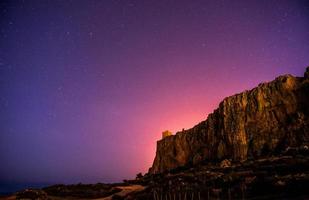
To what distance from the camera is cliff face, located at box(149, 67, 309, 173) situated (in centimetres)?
6856

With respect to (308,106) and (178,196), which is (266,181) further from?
(308,106)

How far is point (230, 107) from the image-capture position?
8550 cm

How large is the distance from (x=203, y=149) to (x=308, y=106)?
114ft

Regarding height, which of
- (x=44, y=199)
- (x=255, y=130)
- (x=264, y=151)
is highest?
(x=255, y=130)

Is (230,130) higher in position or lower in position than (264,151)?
higher

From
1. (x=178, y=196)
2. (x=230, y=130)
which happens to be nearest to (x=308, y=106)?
(x=230, y=130)

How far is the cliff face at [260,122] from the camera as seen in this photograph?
68.6m

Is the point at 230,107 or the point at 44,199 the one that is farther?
the point at 230,107

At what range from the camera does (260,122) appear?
251ft

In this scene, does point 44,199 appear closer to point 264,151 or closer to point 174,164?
point 264,151

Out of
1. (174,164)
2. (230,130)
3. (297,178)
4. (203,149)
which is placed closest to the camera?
(297,178)

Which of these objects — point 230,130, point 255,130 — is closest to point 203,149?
point 230,130

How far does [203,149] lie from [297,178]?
7286cm

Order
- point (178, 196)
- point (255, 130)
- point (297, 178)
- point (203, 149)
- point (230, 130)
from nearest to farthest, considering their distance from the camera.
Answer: point (297, 178) < point (178, 196) < point (255, 130) < point (230, 130) < point (203, 149)
